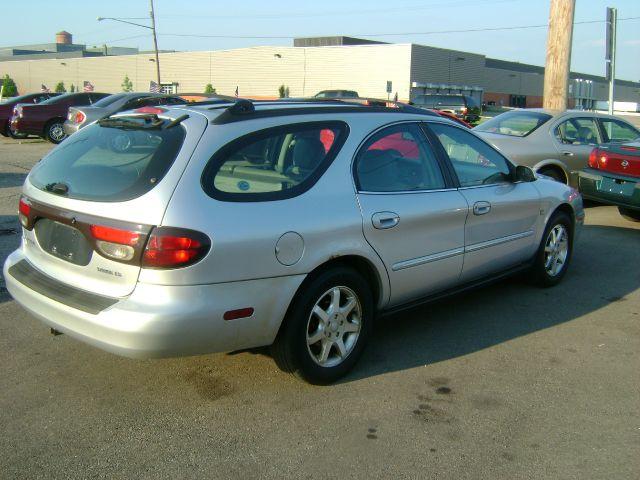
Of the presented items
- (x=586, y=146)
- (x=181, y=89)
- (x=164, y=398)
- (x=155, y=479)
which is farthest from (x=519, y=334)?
(x=181, y=89)

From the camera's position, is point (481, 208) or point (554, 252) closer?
point (481, 208)

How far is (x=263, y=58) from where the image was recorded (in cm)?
6512

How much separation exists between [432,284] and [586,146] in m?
6.70

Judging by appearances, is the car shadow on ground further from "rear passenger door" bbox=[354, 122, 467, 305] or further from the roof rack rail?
the roof rack rail

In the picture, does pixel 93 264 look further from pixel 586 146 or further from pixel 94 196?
pixel 586 146

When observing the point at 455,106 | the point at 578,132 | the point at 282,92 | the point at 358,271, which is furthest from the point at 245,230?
the point at 282,92

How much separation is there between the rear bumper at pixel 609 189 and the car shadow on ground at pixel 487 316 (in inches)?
64.7

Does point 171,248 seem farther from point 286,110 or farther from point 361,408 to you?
point 361,408

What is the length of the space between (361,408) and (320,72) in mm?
60394

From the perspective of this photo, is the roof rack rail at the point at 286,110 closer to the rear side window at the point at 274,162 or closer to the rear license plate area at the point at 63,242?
the rear side window at the point at 274,162

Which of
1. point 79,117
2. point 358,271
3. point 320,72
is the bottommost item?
point 358,271

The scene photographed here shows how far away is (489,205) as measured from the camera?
4832 millimetres

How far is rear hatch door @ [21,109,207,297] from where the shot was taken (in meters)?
3.20

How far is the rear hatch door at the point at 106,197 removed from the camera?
3203mm
